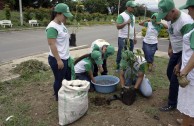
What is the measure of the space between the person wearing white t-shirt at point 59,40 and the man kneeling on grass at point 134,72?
3.08 feet

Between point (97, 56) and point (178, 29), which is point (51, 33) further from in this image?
point (178, 29)

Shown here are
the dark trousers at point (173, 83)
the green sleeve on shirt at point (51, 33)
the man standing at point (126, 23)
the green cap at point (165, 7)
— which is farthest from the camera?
the man standing at point (126, 23)

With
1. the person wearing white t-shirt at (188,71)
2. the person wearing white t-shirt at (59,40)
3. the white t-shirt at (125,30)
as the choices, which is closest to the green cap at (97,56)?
the person wearing white t-shirt at (59,40)

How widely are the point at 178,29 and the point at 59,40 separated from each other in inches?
65.3

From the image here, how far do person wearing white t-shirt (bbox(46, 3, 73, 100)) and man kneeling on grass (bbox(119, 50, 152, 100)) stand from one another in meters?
0.94

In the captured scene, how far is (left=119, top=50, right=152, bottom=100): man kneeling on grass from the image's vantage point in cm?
376

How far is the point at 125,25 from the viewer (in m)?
5.10

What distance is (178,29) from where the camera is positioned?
10.3 ft

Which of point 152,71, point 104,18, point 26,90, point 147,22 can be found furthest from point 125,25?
point 104,18

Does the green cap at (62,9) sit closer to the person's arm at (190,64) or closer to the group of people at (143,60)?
the group of people at (143,60)

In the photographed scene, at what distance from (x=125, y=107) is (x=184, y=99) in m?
1.26

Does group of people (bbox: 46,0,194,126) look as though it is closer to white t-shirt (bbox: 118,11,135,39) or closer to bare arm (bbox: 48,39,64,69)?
bare arm (bbox: 48,39,64,69)

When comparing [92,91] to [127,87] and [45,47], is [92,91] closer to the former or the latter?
[127,87]

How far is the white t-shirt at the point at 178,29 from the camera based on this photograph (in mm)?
3070
